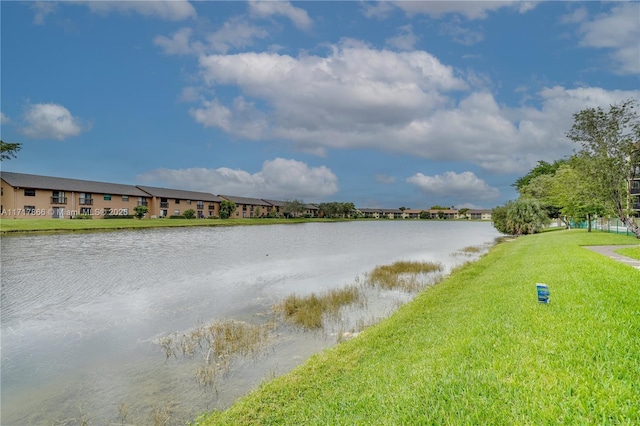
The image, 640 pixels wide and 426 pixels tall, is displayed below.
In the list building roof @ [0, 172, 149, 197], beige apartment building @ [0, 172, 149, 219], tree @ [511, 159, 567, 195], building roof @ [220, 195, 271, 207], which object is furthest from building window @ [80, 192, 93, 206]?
tree @ [511, 159, 567, 195]

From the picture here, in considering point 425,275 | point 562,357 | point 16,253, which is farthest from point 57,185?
point 562,357

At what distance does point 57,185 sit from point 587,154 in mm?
74343

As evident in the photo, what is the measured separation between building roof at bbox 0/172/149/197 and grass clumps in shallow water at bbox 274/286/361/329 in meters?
61.2

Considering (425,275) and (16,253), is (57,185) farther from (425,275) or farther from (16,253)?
(425,275)

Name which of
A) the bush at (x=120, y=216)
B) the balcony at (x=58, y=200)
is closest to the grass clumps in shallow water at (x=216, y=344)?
the bush at (x=120, y=216)

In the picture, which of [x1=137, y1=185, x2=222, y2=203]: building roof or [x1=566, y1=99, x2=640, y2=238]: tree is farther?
[x1=137, y1=185, x2=222, y2=203]: building roof

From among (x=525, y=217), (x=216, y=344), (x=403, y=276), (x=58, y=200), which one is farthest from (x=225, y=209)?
(x=216, y=344)

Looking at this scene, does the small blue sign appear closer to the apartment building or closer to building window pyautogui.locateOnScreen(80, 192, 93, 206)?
building window pyautogui.locateOnScreen(80, 192, 93, 206)

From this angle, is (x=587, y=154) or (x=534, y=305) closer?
(x=534, y=305)

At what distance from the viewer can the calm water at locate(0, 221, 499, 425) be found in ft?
21.3

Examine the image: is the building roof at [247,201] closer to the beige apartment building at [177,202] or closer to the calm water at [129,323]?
the beige apartment building at [177,202]

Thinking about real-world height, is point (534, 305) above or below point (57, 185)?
below

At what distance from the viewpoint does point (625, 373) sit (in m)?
4.25

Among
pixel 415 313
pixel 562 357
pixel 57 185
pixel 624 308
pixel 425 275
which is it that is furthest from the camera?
pixel 57 185
